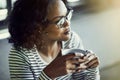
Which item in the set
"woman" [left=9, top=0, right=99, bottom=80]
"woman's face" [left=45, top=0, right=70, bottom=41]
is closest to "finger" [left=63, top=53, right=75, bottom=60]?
"woman" [left=9, top=0, right=99, bottom=80]

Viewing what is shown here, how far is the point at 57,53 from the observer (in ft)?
4.45

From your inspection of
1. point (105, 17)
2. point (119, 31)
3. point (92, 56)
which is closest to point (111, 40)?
point (119, 31)

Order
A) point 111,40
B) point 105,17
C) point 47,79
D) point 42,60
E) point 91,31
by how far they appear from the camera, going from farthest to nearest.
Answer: point 105,17, point 91,31, point 111,40, point 42,60, point 47,79

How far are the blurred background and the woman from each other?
37.0 inches

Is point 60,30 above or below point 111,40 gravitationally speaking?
above

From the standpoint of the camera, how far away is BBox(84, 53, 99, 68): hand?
1.23 metres

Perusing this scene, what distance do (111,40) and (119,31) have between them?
1.18 feet

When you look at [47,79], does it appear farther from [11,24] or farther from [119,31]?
[119,31]

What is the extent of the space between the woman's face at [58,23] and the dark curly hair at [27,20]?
0.03 meters

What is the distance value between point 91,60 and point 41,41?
0.77 ft

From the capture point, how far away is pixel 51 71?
1.17m

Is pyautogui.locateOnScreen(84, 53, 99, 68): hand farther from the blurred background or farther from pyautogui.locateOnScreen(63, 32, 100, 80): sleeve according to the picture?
the blurred background

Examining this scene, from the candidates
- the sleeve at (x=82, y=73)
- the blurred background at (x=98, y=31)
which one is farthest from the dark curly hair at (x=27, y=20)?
the blurred background at (x=98, y=31)

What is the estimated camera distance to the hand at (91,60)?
1233 millimetres
